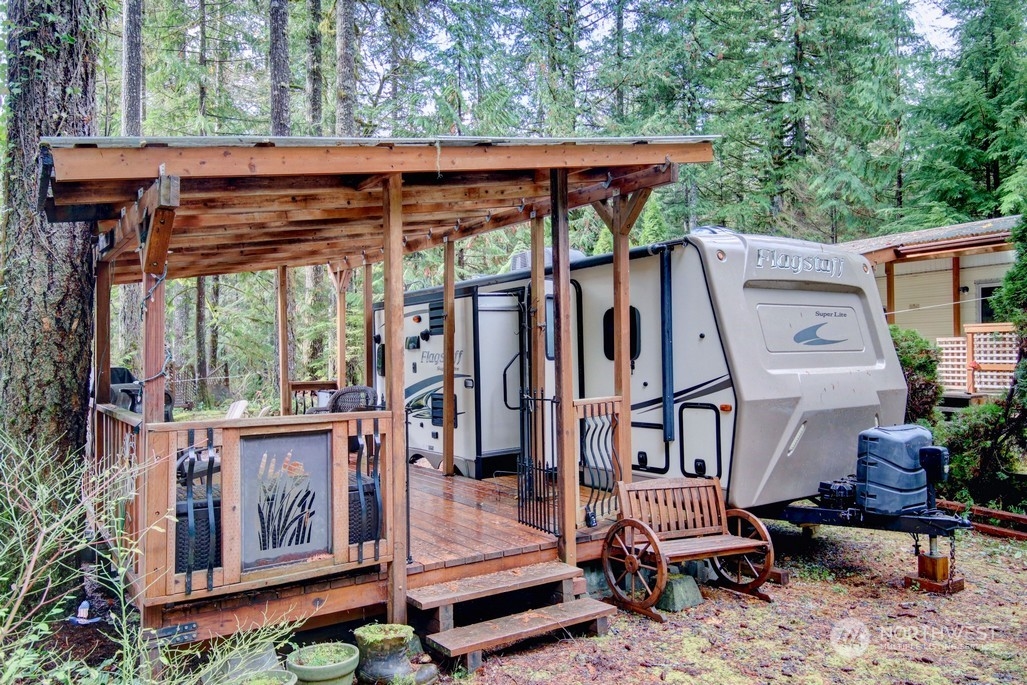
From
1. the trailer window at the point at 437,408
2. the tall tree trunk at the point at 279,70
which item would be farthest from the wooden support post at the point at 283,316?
the tall tree trunk at the point at 279,70

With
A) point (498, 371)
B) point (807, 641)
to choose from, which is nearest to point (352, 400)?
point (498, 371)

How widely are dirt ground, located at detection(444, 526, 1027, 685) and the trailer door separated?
2542 millimetres

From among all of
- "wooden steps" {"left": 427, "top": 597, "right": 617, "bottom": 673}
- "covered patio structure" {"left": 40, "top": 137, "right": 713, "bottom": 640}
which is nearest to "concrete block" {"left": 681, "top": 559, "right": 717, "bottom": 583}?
"covered patio structure" {"left": 40, "top": 137, "right": 713, "bottom": 640}

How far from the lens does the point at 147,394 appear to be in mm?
3611

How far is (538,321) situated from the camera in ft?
18.9

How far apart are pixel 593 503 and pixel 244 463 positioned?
2889 mm

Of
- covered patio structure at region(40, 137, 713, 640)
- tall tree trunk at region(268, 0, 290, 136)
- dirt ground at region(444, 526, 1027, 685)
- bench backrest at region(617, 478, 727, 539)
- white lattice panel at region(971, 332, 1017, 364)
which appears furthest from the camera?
white lattice panel at region(971, 332, 1017, 364)

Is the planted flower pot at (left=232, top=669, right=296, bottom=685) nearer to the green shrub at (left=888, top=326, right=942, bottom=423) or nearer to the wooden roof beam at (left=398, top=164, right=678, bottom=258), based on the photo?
the wooden roof beam at (left=398, top=164, right=678, bottom=258)

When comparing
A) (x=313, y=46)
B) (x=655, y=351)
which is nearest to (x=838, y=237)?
(x=313, y=46)

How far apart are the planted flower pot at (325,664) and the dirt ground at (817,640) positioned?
23.4 inches

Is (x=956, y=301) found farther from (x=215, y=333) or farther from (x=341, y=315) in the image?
(x=215, y=333)

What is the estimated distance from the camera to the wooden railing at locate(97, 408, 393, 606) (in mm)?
3463

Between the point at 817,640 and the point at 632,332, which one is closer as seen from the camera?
the point at 817,640

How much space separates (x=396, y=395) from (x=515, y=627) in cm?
151
